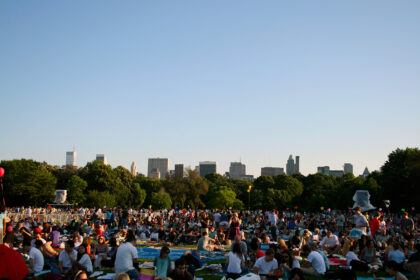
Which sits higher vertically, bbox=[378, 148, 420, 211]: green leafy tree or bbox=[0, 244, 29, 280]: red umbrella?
bbox=[378, 148, 420, 211]: green leafy tree

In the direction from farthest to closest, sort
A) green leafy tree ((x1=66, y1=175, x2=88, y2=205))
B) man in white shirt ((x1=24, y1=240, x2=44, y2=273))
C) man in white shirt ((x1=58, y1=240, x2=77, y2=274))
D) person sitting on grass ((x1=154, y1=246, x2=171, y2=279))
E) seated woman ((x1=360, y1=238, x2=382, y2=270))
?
green leafy tree ((x1=66, y1=175, x2=88, y2=205)) < seated woman ((x1=360, y1=238, x2=382, y2=270)) < man in white shirt ((x1=24, y1=240, x2=44, y2=273)) < man in white shirt ((x1=58, y1=240, x2=77, y2=274)) < person sitting on grass ((x1=154, y1=246, x2=171, y2=279))

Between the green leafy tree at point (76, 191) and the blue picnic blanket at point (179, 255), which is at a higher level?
the green leafy tree at point (76, 191)

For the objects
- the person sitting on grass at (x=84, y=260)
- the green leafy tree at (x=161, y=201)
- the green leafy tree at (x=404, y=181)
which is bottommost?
the green leafy tree at (x=161, y=201)

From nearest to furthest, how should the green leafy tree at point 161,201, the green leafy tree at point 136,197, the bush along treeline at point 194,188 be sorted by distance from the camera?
the bush along treeline at point 194,188 < the green leafy tree at point 161,201 < the green leafy tree at point 136,197

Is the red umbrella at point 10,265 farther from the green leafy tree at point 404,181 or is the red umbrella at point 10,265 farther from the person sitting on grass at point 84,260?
the green leafy tree at point 404,181

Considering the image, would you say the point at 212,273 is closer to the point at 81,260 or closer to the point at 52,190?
the point at 81,260

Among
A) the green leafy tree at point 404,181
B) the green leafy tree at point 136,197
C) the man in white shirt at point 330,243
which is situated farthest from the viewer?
the green leafy tree at point 136,197

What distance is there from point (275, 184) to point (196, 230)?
6991cm

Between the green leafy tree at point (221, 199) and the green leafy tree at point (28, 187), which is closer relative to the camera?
the green leafy tree at point (28, 187)

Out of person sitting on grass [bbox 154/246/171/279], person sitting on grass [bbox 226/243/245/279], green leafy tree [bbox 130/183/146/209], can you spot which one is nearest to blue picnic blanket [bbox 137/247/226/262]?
person sitting on grass [bbox 226/243/245/279]

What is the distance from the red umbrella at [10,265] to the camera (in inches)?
231

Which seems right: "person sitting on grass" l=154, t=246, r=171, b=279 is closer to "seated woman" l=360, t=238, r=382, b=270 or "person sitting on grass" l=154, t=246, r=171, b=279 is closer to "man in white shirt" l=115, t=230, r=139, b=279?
"man in white shirt" l=115, t=230, r=139, b=279

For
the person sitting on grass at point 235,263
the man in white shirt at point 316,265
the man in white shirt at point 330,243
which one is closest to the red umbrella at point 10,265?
the person sitting on grass at point 235,263

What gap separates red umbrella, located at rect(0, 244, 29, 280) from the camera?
5871 millimetres
